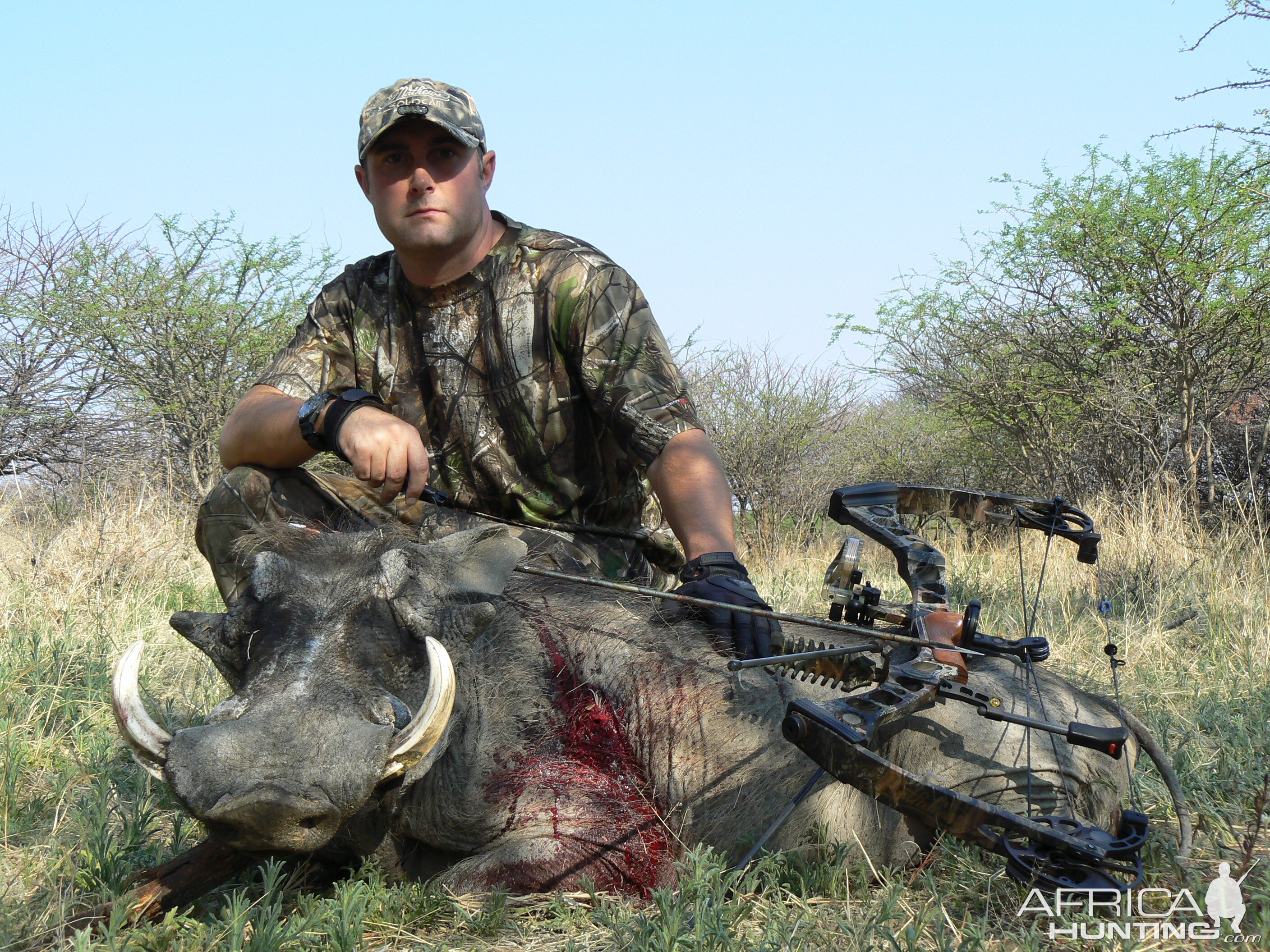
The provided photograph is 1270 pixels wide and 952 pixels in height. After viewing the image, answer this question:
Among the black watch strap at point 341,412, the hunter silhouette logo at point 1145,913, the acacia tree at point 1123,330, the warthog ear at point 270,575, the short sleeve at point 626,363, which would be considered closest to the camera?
the hunter silhouette logo at point 1145,913

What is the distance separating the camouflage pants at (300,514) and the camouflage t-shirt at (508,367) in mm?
218

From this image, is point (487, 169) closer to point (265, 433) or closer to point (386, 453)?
point (265, 433)

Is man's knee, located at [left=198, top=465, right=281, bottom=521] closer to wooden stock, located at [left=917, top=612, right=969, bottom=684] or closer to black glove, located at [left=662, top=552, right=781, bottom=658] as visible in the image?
black glove, located at [left=662, top=552, right=781, bottom=658]

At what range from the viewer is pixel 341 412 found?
3.24 m

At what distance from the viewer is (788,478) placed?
43.3 ft

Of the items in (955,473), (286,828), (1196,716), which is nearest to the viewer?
(286,828)

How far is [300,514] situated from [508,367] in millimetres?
915

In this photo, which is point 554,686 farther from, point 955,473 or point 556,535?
point 955,473

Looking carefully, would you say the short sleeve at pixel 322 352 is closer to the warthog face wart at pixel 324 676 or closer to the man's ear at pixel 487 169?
the man's ear at pixel 487 169

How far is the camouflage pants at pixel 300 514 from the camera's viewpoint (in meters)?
3.58

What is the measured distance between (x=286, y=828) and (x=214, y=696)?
229 centimetres

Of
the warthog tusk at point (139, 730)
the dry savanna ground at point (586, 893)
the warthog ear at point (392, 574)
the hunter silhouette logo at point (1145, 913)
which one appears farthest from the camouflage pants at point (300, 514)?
the hunter silhouette logo at point (1145, 913)

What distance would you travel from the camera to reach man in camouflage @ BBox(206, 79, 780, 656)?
3.65 meters

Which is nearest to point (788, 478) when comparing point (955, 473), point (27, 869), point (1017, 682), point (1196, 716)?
point (955, 473)
